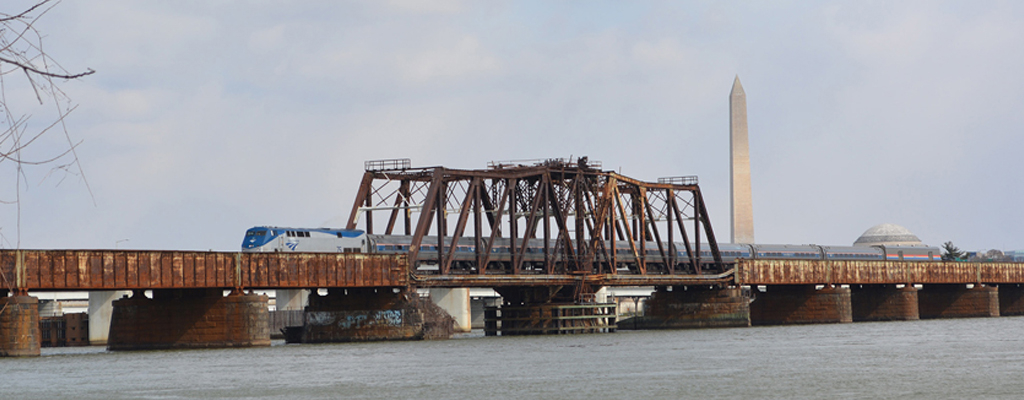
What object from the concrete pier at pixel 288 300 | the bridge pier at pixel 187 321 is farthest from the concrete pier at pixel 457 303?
the bridge pier at pixel 187 321

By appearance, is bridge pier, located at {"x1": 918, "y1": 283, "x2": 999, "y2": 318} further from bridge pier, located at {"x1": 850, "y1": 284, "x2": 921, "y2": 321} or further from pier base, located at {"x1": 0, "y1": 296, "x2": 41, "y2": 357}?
pier base, located at {"x1": 0, "y1": 296, "x2": 41, "y2": 357}

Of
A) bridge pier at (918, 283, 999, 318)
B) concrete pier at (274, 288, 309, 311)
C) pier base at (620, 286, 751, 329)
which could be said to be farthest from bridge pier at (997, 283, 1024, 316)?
concrete pier at (274, 288, 309, 311)

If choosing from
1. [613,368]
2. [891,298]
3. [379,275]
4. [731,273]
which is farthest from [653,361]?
[891,298]

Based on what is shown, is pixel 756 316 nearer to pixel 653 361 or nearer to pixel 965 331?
pixel 965 331

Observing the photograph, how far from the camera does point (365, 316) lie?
74.4 m

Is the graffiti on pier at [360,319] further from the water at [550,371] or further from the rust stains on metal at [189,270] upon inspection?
the water at [550,371]

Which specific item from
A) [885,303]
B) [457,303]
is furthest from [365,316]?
[885,303]

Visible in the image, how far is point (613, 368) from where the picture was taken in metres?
48.8

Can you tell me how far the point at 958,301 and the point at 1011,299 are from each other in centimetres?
1473

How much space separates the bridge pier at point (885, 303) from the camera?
4473 inches

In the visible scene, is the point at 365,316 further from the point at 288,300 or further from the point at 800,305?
the point at 800,305

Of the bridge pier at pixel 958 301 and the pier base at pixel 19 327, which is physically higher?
the pier base at pixel 19 327

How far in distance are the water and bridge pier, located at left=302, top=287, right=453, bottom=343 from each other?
8.51 feet

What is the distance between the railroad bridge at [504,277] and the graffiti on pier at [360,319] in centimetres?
9
